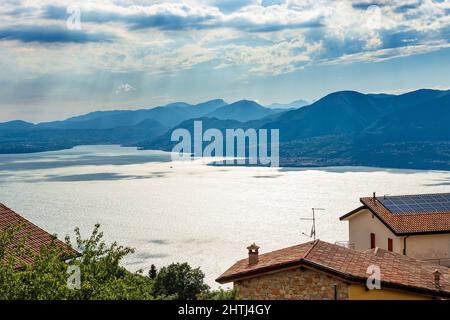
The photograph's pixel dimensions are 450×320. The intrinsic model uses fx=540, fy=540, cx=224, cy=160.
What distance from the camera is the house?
96.6 ft

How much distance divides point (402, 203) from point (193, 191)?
14697cm

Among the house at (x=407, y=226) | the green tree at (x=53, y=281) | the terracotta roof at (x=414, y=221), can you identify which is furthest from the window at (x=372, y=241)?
the green tree at (x=53, y=281)

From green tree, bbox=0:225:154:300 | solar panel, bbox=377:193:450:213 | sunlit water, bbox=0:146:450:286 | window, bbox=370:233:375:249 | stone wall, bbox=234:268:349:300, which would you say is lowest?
sunlit water, bbox=0:146:450:286

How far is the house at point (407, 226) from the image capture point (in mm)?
29453

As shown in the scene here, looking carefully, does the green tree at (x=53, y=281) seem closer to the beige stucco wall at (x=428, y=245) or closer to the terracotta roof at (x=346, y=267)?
the terracotta roof at (x=346, y=267)

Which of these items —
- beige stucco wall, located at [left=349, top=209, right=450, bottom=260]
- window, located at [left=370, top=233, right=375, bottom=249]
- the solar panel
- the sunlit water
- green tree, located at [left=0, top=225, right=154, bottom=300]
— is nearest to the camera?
green tree, located at [left=0, top=225, right=154, bottom=300]

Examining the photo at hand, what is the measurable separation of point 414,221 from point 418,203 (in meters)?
3.13

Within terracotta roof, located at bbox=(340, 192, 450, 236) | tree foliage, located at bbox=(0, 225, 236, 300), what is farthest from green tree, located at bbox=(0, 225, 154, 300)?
terracotta roof, located at bbox=(340, 192, 450, 236)

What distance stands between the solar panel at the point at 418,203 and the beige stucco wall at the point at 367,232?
1.26m

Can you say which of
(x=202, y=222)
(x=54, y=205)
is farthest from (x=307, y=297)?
(x=54, y=205)

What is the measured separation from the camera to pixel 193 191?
17875 centimetres

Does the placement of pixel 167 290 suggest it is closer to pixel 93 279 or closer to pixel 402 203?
pixel 402 203

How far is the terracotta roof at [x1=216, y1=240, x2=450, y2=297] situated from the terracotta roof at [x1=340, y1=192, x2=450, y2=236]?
10.4 m

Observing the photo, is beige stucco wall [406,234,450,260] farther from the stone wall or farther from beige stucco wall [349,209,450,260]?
the stone wall
